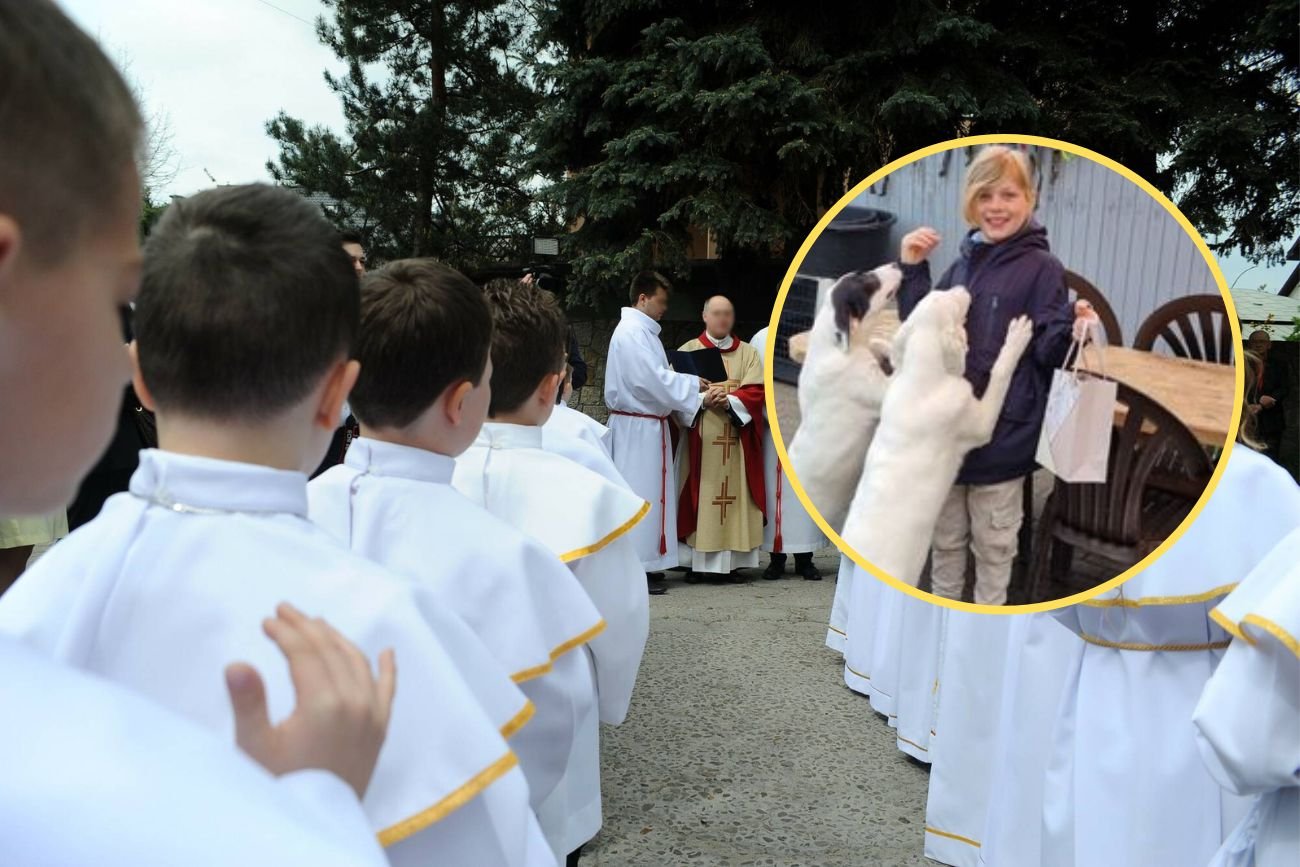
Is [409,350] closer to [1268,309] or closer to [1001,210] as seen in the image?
[1001,210]

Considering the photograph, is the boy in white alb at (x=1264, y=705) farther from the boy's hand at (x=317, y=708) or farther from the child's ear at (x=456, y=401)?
the boy's hand at (x=317, y=708)

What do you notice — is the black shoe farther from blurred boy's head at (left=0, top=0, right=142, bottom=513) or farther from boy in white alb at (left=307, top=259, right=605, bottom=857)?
blurred boy's head at (left=0, top=0, right=142, bottom=513)

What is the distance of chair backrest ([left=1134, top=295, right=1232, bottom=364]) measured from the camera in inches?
63.7

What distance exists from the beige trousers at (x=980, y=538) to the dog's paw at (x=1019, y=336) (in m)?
0.20

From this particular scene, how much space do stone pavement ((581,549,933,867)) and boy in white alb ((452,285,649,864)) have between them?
3.23 feet

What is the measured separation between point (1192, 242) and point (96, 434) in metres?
1.59

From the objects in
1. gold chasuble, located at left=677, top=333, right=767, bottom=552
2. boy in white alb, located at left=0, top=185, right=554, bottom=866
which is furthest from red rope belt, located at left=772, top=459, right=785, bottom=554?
boy in white alb, located at left=0, top=185, right=554, bottom=866

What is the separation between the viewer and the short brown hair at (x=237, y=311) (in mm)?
1171

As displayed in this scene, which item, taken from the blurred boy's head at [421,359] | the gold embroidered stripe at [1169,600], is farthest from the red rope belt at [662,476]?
the blurred boy's head at [421,359]

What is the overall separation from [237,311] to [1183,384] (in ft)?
4.44

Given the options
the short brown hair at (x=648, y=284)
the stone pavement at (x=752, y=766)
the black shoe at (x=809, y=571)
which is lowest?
the black shoe at (x=809, y=571)

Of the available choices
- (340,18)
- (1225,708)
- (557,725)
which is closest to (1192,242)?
A: (1225,708)

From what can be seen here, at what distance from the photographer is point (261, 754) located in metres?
0.77

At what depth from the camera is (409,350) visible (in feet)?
6.02
